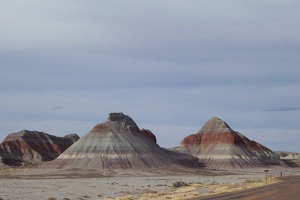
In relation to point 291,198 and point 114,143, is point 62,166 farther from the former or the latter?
point 291,198

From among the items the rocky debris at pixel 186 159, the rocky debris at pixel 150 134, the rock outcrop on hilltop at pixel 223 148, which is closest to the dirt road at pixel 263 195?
the rocky debris at pixel 186 159

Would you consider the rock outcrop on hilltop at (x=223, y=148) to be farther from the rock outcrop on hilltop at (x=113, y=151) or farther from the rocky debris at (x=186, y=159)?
the rock outcrop on hilltop at (x=113, y=151)

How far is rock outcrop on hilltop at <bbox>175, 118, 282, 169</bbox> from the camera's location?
162 metres

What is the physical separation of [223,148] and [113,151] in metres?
47.2

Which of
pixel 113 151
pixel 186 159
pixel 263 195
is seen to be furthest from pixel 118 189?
pixel 186 159

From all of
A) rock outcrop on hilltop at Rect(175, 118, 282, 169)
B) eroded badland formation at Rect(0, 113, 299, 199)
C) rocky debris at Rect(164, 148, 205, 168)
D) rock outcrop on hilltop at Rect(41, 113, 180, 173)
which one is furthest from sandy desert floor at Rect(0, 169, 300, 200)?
rock outcrop on hilltop at Rect(175, 118, 282, 169)

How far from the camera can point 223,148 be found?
556ft

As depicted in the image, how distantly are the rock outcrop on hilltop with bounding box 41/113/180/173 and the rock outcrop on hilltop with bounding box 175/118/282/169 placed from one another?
2537cm

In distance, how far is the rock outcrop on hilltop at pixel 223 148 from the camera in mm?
162375

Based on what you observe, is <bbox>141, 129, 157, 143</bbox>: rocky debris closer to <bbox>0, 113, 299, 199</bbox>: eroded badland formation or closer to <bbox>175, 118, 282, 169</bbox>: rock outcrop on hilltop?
<bbox>0, 113, 299, 199</bbox>: eroded badland formation

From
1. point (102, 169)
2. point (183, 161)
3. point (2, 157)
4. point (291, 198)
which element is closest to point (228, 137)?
point (183, 161)

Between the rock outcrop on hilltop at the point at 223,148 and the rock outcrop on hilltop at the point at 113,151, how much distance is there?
999 inches

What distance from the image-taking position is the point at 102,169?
127625mm

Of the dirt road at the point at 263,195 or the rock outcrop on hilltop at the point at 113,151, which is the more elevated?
the rock outcrop on hilltop at the point at 113,151
